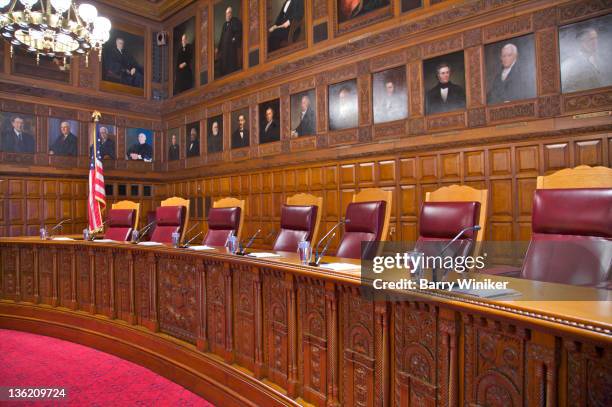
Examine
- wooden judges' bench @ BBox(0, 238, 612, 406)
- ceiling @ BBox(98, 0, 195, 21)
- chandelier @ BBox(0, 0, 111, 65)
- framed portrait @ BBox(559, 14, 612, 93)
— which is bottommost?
wooden judges' bench @ BBox(0, 238, 612, 406)

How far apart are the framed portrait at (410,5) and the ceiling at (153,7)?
604cm

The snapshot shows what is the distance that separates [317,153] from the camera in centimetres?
729

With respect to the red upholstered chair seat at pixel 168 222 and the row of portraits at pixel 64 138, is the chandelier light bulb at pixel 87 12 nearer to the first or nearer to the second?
the red upholstered chair seat at pixel 168 222

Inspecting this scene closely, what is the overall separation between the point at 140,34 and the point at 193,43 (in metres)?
1.62

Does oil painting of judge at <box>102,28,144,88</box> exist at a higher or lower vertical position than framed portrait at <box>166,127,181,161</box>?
higher

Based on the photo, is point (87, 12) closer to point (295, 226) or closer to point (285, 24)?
point (285, 24)

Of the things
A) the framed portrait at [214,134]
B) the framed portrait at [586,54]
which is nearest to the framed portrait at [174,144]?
the framed portrait at [214,134]

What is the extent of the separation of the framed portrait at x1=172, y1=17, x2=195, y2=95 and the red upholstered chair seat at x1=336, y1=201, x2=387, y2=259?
8.07 metres

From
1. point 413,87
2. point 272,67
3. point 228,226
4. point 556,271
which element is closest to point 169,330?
point 228,226

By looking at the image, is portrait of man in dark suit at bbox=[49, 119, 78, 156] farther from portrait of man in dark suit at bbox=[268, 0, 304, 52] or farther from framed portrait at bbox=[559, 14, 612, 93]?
framed portrait at bbox=[559, 14, 612, 93]

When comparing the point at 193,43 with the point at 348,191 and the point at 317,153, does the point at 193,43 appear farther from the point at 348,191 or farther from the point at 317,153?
the point at 348,191

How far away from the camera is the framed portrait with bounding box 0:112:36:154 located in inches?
330

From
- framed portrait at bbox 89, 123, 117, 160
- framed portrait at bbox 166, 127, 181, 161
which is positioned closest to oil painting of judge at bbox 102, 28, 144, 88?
framed portrait at bbox 89, 123, 117, 160

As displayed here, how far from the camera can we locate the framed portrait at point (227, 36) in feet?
29.5
